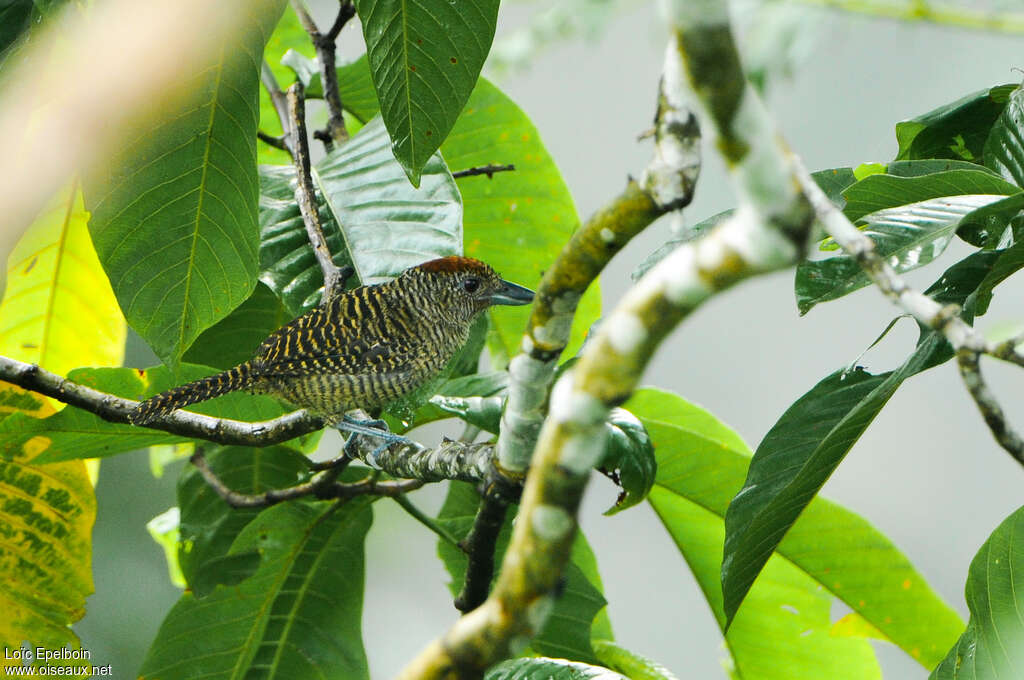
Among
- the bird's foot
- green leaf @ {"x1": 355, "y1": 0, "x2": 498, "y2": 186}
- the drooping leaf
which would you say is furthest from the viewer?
the drooping leaf

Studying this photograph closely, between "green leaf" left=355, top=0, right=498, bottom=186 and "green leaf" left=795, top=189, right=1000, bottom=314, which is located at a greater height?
"green leaf" left=355, top=0, right=498, bottom=186

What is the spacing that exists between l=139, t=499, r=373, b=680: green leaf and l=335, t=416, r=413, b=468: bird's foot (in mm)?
123

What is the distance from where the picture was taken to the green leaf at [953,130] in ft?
4.83

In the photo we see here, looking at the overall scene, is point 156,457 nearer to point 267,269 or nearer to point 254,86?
point 267,269

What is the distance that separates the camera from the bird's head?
2.19m

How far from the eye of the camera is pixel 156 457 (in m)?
2.43

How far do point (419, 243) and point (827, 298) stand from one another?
2.74 ft

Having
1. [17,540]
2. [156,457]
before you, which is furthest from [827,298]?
[156,457]

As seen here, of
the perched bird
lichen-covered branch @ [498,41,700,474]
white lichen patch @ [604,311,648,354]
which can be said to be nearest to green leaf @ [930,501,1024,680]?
lichen-covered branch @ [498,41,700,474]

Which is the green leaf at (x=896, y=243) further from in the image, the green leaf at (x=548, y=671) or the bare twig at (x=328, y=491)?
the bare twig at (x=328, y=491)

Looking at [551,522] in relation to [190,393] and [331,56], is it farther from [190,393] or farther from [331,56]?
[331,56]

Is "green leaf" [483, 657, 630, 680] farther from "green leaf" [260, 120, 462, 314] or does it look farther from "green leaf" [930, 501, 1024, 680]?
"green leaf" [260, 120, 462, 314]

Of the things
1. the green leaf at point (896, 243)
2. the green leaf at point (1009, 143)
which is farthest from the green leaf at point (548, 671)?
the green leaf at point (1009, 143)

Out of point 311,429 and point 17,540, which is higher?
point 311,429
